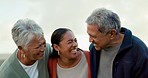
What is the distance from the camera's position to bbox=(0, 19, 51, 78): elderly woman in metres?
2.42

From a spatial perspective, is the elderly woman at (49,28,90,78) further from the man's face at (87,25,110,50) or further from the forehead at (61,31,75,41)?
the man's face at (87,25,110,50)

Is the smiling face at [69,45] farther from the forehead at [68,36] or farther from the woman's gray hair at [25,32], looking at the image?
the woman's gray hair at [25,32]

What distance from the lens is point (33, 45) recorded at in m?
2.45

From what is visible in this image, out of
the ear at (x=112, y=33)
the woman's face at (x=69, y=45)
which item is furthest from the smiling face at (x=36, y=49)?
the ear at (x=112, y=33)

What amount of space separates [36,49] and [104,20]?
53cm

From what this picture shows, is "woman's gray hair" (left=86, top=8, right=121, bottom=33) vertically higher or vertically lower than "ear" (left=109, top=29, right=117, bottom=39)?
higher

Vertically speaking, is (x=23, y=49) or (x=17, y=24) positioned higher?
(x=17, y=24)

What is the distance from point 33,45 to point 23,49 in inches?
3.5

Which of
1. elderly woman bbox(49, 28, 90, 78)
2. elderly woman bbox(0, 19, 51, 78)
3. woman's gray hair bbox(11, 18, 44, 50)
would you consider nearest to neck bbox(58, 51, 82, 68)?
elderly woman bbox(49, 28, 90, 78)

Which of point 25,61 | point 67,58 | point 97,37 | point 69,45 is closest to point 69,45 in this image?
point 69,45

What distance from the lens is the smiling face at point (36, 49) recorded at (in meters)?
2.43

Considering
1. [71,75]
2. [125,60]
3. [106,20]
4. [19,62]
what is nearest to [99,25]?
[106,20]

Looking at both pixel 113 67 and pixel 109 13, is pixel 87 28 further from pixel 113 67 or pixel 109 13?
pixel 113 67

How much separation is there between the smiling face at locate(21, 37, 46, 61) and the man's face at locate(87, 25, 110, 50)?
1.22 feet
